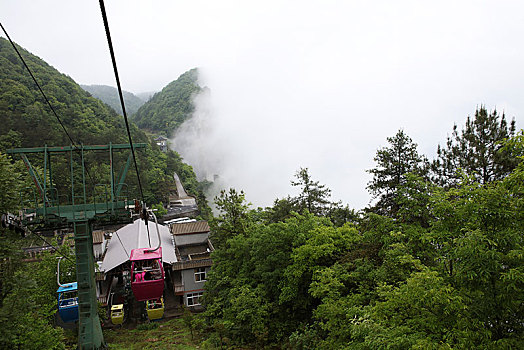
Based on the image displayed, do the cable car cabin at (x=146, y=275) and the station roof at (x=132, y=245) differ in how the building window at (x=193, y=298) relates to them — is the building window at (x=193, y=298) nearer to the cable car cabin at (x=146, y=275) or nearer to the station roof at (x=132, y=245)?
the station roof at (x=132, y=245)

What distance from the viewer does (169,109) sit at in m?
124

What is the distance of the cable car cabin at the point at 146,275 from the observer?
39.0ft

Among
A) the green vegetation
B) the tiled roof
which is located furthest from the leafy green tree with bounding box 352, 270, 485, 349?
the tiled roof

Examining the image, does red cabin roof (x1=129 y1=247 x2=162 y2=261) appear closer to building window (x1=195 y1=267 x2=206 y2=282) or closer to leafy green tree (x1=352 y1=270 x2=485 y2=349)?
leafy green tree (x1=352 y1=270 x2=485 y2=349)

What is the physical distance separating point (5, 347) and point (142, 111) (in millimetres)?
131479

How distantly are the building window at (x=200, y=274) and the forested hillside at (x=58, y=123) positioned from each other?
19.3 meters

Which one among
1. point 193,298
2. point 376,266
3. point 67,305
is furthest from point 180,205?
point 376,266

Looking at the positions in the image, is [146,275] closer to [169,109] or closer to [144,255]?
[144,255]

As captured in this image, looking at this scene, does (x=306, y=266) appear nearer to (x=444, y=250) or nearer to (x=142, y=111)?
(x=444, y=250)

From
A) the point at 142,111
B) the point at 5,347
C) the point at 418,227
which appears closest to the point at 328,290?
the point at 418,227

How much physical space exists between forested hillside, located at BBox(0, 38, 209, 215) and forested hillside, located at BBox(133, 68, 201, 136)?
146 ft

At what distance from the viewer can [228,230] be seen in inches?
901

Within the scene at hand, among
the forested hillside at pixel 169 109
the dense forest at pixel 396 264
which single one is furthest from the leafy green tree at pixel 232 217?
the forested hillside at pixel 169 109

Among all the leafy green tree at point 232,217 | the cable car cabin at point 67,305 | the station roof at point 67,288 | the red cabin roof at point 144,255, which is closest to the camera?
the red cabin roof at point 144,255
